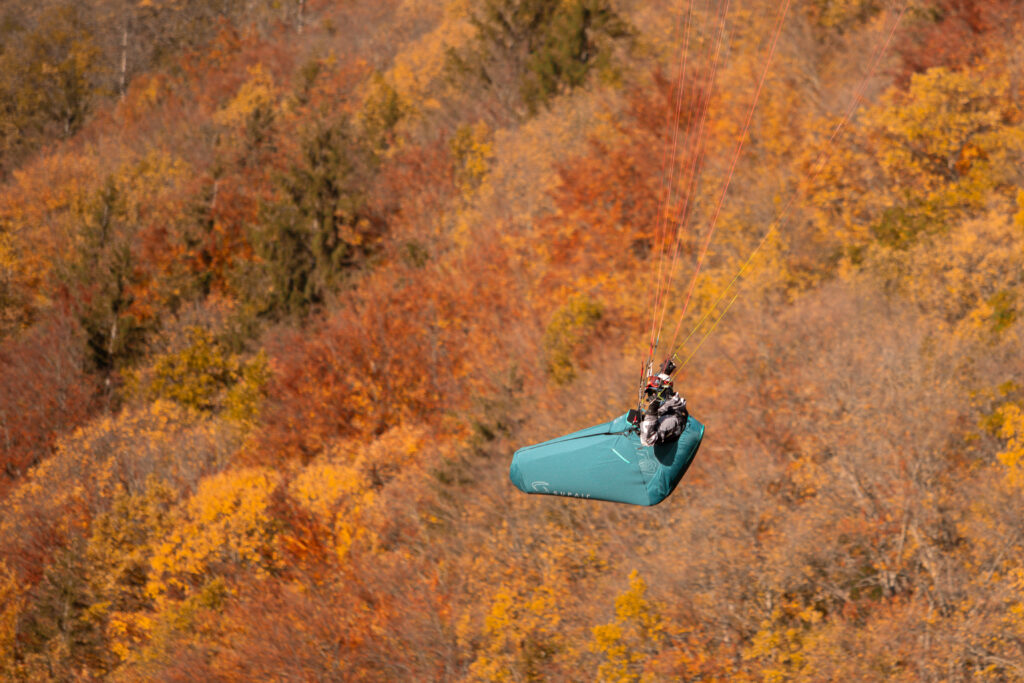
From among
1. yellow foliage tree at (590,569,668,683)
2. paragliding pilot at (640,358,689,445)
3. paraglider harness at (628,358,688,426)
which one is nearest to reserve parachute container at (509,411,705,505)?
paraglider harness at (628,358,688,426)

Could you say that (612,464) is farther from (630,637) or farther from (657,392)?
(630,637)

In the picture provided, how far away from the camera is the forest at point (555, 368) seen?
19.7 metres

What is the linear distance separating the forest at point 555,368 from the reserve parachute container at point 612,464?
3.42 metres

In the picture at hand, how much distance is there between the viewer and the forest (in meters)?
19.7

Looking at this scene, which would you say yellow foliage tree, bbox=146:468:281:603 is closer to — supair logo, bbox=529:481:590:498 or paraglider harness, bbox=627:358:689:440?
supair logo, bbox=529:481:590:498

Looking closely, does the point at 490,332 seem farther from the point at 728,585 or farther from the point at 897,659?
the point at 897,659

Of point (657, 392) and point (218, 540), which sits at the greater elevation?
point (657, 392)

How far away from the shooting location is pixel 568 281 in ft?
115

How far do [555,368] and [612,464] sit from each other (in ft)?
63.5

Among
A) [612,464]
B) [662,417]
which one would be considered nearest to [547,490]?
[612,464]

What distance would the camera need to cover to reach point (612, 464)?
11.9 metres

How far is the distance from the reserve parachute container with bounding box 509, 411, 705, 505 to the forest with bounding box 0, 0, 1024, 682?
3.42m

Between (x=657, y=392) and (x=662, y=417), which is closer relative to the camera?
(x=657, y=392)

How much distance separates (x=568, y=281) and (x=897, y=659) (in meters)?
20.6
